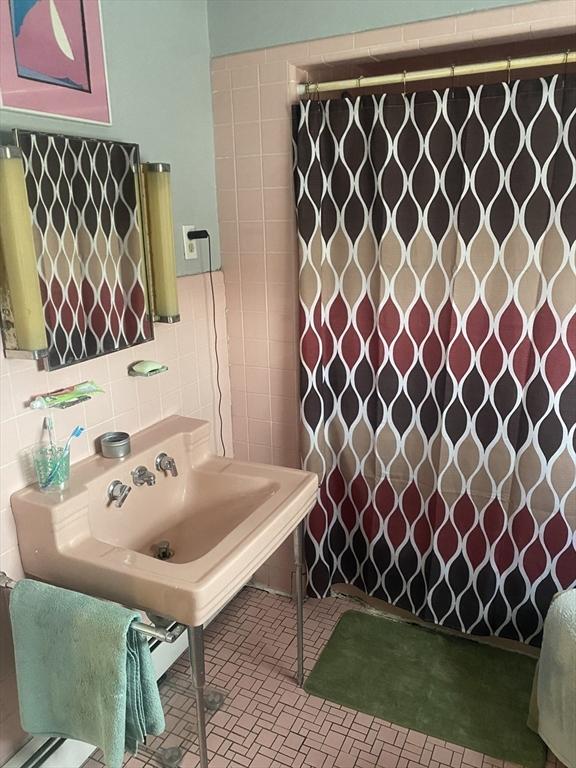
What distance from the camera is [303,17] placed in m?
1.89

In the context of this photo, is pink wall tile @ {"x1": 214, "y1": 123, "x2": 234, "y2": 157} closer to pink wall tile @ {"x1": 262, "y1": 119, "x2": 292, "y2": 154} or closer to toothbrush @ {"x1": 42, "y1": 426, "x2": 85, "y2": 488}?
pink wall tile @ {"x1": 262, "y1": 119, "x2": 292, "y2": 154}

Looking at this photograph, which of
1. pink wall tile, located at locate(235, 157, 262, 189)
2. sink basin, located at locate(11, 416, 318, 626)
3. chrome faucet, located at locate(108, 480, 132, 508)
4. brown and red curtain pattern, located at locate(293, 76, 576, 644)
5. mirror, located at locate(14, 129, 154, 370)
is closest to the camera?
sink basin, located at locate(11, 416, 318, 626)

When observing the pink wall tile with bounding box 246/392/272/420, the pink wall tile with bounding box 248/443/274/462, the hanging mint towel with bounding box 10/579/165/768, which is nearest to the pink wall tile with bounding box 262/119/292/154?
the pink wall tile with bounding box 246/392/272/420

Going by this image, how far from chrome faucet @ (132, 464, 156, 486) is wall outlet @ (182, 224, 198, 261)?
0.75m

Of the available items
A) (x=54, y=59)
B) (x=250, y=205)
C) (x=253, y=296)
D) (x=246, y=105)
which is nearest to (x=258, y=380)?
(x=253, y=296)

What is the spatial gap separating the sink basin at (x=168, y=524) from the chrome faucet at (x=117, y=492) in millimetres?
17

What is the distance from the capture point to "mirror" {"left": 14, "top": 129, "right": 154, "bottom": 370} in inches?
58.7

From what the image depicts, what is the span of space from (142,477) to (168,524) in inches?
8.2

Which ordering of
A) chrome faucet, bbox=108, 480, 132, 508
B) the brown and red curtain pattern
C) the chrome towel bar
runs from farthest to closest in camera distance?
the brown and red curtain pattern < chrome faucet, bbox=108, 480, 132, 508 < the chrome towel bar

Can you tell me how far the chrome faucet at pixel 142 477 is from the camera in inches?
69.1

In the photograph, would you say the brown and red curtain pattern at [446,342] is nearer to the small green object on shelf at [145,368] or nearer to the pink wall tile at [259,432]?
the pink wall tile at [259,432]

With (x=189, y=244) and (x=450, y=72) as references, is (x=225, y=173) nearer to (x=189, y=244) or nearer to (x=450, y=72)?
(x=189, y=244)

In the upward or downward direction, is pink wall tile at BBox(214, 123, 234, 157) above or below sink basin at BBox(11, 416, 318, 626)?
above

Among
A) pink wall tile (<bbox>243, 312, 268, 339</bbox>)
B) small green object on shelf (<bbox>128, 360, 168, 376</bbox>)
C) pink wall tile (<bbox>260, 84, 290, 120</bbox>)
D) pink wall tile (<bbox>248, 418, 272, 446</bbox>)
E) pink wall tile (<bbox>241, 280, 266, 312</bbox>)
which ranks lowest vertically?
pink wall tile (<bbox>248, 418, 272, 446</bbox>)
